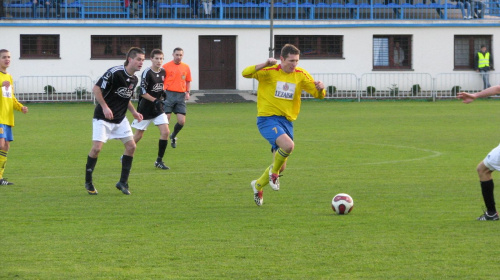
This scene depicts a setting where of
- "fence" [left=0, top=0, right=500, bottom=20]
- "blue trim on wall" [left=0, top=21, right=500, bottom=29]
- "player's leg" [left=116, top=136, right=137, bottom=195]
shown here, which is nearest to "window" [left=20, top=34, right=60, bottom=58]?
"blue trim on wall" [left=0, top=21, right=500, bottom=29]

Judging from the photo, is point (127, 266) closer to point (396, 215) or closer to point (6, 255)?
point (6, 255)

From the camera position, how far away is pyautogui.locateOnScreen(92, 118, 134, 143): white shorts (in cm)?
1108

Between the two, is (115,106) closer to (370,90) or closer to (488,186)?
(488,186)

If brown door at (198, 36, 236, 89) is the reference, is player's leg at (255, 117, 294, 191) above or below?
below

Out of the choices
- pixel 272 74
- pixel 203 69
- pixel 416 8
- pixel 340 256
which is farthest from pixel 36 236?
pixel 416 8

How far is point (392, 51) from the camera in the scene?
41.0 meters

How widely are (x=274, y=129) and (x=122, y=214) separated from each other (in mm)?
2290

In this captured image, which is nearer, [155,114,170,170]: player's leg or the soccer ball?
the soccer ball

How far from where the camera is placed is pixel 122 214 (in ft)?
31.5

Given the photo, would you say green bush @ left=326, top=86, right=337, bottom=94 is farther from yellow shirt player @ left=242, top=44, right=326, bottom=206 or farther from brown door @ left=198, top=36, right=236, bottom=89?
yellow shirt player @ left=242, top=44, right=326, bottom=206

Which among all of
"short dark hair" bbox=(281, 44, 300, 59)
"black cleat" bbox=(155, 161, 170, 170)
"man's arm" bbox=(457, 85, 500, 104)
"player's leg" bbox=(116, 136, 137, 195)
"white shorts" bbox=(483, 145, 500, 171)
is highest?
"short dark hair" bbox=(281, 44, 300, 59)

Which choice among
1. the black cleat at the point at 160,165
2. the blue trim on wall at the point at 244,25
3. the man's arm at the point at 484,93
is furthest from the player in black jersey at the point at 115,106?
the blue trim on wall at the point at 244,25

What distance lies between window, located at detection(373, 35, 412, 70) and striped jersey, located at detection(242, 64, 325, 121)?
30702mm

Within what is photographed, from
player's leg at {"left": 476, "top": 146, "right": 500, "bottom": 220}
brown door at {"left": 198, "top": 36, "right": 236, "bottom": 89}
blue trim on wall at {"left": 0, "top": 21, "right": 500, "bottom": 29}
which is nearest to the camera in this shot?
player's leg at {"left": 476, "top": 146, "right": 500, "bottom": 220}
